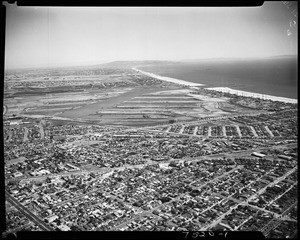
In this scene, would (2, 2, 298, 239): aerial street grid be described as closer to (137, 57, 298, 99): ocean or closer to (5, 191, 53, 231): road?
(5, 191, 53, 231): road

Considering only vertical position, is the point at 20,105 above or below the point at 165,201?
above

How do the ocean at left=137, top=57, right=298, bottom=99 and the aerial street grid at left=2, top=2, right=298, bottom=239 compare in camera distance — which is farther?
the ocean at left=137, top=57, right=298, bottom=99

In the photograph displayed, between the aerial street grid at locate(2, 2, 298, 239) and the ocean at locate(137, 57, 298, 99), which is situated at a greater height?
the ocean at locate(137, 57, 298, 99)

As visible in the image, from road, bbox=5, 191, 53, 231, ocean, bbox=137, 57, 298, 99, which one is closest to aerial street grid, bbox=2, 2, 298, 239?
road, bbox=5, 191, 53, 231

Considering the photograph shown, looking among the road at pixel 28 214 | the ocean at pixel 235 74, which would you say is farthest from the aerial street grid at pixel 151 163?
the ocean at pixel 235 74

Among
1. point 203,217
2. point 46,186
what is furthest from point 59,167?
point 203,217

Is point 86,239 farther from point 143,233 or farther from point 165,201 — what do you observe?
point 165,201

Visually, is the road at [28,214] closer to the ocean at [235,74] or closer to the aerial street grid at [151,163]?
the aerial street grid at [151,163]
